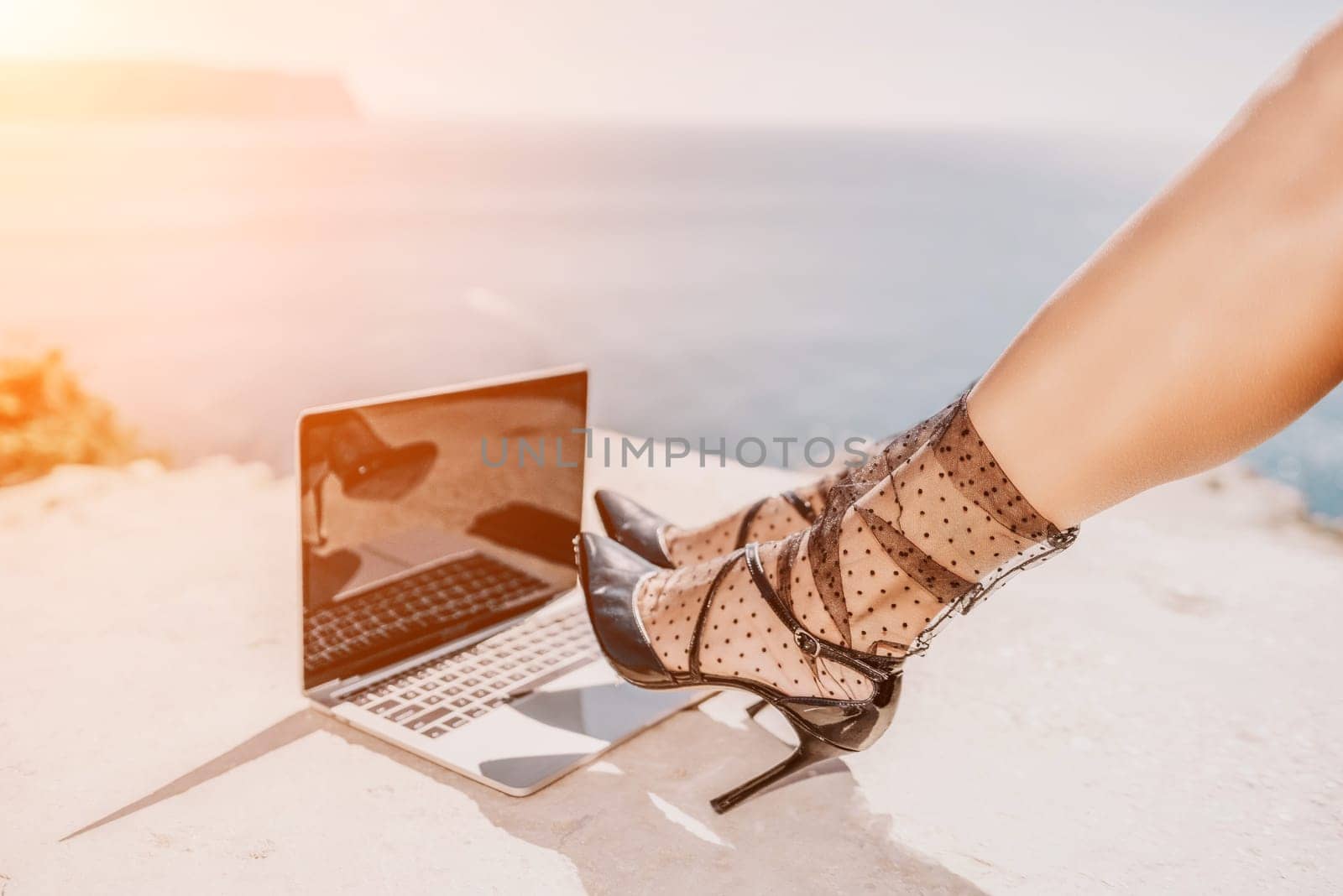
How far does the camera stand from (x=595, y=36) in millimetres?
2895

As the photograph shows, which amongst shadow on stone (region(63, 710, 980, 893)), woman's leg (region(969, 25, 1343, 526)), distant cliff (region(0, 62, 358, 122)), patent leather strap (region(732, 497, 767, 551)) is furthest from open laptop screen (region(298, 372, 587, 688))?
distant cliff (region(0, 62, 358, 122))

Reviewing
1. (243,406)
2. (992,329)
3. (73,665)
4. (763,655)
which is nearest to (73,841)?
(73,665)

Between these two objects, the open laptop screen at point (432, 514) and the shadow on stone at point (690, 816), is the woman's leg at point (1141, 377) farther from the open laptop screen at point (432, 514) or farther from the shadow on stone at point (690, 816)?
the open laptop screen at point (432, 514)

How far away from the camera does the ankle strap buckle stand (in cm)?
79

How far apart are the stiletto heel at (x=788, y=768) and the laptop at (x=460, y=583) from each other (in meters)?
0.14

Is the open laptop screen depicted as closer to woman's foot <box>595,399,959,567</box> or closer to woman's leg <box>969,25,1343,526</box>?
woman's foot <box>595,399,959,567</box>

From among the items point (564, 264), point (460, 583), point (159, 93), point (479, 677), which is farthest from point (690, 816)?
point (564, 264)

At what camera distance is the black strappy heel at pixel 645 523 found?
1.06 m

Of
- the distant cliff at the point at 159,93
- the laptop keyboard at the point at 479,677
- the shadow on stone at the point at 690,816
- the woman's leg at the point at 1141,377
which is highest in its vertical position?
the distant cliff at the point at 159,93

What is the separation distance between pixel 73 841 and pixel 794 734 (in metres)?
0.68

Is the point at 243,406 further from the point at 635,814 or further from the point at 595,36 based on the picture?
the point at 635,814

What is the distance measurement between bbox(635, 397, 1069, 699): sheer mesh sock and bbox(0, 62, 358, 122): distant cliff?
2216mm

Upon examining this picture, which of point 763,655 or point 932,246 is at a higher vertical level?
point 932,246

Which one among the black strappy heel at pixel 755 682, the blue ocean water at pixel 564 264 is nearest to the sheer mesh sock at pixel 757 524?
the black strappy heel at pixel 755 682
